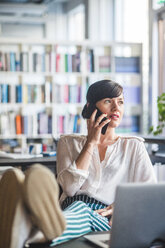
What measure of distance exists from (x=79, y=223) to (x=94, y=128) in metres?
0.67

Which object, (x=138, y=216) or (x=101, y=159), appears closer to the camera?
(x=138, y=216)

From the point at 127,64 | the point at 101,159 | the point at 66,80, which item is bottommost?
the point at 101,159

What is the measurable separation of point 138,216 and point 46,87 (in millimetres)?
5298

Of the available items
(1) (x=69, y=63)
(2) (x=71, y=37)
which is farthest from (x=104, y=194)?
(2) (x=71, y=37)

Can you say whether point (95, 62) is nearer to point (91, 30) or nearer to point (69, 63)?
point (69, 63)

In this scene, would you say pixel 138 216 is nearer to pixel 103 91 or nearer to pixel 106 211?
pixel 106 211

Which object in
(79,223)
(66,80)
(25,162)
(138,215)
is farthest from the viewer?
(66,80)

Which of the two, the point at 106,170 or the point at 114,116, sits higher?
the point at 114,116

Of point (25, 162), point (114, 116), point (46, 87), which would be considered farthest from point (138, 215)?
point (46, 87)

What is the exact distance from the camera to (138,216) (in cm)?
145

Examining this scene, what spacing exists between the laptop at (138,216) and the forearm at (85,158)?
2.44 feet

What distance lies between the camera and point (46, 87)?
6.64 m

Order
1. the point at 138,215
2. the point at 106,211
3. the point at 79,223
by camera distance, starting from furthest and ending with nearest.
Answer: the point at 106,211
the point at 79,223
the point at 138,215

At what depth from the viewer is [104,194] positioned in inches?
87.9
